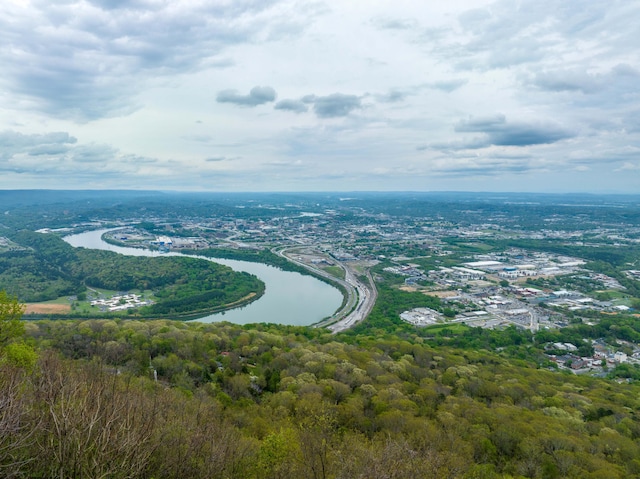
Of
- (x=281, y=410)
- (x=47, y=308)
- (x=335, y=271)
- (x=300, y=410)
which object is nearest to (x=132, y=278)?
(x=47, y=308)

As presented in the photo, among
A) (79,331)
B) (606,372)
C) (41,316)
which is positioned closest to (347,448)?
(79,331)

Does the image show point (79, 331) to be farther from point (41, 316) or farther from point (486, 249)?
point (486, 249)

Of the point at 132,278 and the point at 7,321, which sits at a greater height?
the point at 7,321

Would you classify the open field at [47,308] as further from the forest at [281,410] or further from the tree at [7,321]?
the tree at [7,321]

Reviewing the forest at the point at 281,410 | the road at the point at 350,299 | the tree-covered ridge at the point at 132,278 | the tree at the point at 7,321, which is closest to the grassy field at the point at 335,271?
the road at the point at 350,299

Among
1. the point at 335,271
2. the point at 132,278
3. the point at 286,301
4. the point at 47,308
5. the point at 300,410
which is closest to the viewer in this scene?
the point at 300,410

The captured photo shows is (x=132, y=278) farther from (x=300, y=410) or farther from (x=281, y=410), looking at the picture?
(x=300, y=410)
